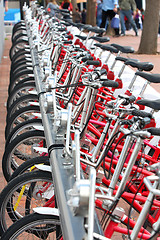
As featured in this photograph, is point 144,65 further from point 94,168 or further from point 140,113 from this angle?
point 140,113

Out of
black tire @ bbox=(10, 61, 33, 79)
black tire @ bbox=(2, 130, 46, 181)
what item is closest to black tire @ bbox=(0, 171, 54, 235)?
black tire @ bbox=(2, 130, 46, 181)

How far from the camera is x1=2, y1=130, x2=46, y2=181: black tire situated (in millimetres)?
3943

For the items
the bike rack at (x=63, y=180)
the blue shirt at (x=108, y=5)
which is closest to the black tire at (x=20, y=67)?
the bike rack at (x=63, y=180)

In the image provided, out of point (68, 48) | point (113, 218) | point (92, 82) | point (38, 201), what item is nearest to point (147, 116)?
point (113, 218)

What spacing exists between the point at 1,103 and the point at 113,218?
19.3 ft

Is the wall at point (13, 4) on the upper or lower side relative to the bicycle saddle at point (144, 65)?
lower

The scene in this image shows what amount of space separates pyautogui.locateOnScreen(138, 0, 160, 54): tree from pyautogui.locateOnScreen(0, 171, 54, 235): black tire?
841 centimetres

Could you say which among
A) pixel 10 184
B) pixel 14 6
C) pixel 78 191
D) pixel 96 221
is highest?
pixel 78 191

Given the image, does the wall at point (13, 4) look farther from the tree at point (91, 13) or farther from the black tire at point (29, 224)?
the black tire at point (29, 224)

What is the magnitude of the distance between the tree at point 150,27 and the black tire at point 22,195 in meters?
8.41

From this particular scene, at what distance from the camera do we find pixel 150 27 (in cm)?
1109

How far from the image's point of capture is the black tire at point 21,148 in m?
3.94

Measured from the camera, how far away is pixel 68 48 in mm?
5441

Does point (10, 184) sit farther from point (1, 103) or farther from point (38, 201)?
point (1, 103)
